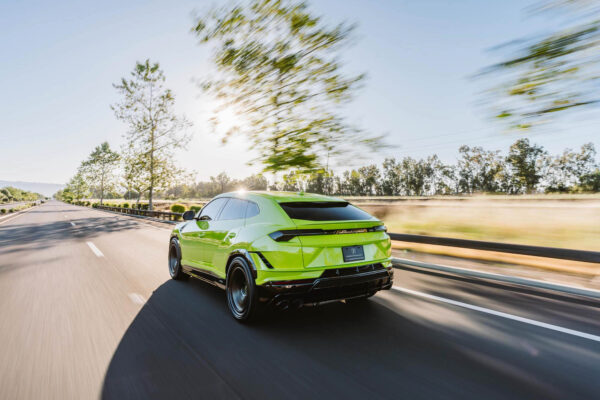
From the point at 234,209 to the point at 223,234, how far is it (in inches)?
14.8

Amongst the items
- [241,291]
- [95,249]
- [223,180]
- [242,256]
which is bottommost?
[95,249]

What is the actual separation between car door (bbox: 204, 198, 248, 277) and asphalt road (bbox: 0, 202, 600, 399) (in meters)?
0.59

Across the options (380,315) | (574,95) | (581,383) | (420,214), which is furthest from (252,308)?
(420,214)

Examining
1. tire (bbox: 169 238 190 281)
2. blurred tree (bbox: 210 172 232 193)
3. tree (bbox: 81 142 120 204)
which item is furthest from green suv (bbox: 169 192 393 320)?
blurred tree (bbox: 210 172 232 193)

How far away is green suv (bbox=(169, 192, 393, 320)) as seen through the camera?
3.51 metres

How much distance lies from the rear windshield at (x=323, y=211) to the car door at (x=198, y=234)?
1.46 meters

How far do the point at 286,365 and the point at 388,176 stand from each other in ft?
360

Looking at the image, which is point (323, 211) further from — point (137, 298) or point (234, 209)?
point (137, 298)

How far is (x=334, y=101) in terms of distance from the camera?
9.86 metres

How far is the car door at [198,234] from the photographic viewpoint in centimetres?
511

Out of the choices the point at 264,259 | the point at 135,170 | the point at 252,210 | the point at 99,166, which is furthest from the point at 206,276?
the point at 99,166

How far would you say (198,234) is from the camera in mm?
5309

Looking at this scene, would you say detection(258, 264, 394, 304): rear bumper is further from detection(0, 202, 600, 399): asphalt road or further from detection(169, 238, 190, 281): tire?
detection(169, 238, 190, 281): tire

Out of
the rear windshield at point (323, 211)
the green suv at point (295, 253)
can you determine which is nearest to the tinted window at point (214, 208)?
the green suv at point (295, 253)
